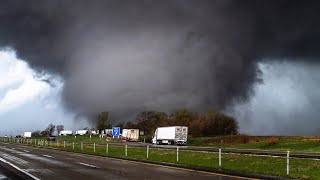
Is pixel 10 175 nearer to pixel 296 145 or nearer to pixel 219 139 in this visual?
pixel 296 145

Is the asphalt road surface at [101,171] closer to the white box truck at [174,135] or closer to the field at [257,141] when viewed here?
the field at [257,141]

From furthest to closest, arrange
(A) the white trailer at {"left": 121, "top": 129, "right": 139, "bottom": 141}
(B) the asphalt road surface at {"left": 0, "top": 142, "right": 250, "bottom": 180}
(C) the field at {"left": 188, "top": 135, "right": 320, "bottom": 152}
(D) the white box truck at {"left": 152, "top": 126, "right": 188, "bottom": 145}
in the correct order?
(A) the white trailer at {"left": 121, "top": 129, "right": 139, "bottom": 141} < (D) the white box truck at {"left": 152, "top": 126, "right": 188, "bottom": 145} < (C) the field at {"left": 188, "top": 135, "right": 320, "bottom": 152} < (B) the asphalt road surface at {"left": 0, "top": 142, "right": 250, "bottom": 180}

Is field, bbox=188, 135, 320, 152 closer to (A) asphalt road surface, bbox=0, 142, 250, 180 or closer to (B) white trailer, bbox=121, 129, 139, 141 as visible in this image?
(B) white trailer, bbox=121, 129, 139, 141

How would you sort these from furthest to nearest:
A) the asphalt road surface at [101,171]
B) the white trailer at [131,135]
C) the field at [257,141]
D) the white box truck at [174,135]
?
the white trailer at [131,135]
the white box truck at [174,135]
the field at [257,141]
the asphalt road surface at [101,171]

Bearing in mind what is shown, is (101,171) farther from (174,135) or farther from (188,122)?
(188,122)

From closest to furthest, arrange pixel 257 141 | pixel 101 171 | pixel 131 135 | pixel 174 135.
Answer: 1. pixel 101 171
2. pixel 257 141
3. pixel 174 135
4. pixel 131 135

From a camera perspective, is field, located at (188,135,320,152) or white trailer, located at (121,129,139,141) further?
white trailer, located at (121,129,139,141)

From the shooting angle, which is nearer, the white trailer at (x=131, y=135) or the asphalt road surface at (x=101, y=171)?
the asphalt road surface at (x=101, y=171)

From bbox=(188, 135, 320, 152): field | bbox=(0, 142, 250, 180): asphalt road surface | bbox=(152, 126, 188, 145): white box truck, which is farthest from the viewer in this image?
bbox=(152, 126, 188, 145): white box truck

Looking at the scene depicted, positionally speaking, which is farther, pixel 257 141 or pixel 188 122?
pixel 188 122

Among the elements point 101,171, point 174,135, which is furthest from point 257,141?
point 101,171

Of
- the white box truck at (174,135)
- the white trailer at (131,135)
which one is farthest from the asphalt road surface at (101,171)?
the white trailer at (131,135)

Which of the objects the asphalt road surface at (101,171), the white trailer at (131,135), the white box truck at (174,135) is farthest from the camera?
the white trailer at (131,135)

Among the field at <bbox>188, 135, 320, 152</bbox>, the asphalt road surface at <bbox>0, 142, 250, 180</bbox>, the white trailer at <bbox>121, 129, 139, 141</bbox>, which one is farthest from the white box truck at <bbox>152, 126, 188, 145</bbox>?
the asphalt road surface at <bbox>0, 142, 250, 180</bbox>
